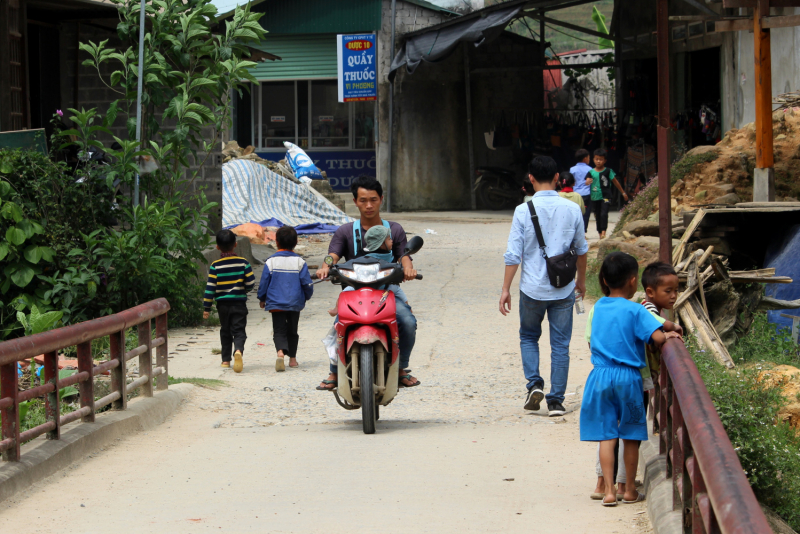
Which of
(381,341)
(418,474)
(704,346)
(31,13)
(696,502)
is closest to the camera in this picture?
(696,502)

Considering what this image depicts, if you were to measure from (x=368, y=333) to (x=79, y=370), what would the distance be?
5.92ft

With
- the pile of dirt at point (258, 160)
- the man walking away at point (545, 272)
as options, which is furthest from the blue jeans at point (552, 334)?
the pile of dirt at point (258, 160)

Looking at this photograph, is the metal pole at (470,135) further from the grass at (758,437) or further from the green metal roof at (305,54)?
the grass at (758,437)

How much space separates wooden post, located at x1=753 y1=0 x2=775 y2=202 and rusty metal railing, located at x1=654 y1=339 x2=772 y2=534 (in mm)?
6441

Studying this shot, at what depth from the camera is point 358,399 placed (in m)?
5.93

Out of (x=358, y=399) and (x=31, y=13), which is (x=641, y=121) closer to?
(x=31, y=13)

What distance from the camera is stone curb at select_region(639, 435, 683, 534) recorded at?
353cm

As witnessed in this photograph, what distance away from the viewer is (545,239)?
627cm

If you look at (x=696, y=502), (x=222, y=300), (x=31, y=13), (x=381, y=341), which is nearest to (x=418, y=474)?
(x=381, y=341)

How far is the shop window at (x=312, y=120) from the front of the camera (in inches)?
1075

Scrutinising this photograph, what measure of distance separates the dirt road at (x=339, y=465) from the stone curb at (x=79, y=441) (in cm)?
8

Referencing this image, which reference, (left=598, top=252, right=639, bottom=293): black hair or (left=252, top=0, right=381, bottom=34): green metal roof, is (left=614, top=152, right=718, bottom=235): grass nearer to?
(left=598, top=252, right=639, bottom=293): black hair

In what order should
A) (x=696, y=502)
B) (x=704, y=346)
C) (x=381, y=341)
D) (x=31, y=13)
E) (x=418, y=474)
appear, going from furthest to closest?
(x=31, y=13) < (x=704, y=346) < (x=381, y=341) < (x=418, y=474) < (x=696, y=502)

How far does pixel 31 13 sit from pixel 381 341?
8756 mm
